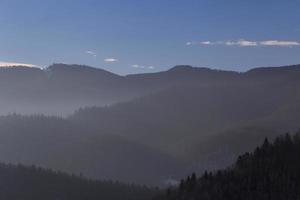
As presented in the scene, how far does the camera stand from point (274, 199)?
7854 inches

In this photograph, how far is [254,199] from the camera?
7864 inches

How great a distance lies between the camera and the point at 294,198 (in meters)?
196

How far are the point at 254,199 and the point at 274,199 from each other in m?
5.16

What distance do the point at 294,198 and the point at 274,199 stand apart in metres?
6.03

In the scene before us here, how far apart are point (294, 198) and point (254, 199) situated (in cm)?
1053
